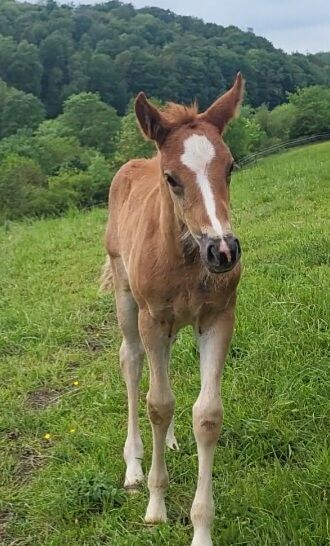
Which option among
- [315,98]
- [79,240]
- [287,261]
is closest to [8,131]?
[315,98]

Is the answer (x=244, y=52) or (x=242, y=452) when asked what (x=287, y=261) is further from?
(x=244, y=52)

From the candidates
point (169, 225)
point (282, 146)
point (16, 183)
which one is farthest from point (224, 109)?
point (282, 146)

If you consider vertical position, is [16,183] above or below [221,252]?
below

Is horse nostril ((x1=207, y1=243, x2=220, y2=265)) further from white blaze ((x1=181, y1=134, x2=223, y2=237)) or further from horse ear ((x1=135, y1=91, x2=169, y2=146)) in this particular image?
horse ear ((x1=135, y1=91, x2=169, y2=146))

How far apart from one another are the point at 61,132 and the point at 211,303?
4906 cm

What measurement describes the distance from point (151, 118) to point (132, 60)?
208 feet

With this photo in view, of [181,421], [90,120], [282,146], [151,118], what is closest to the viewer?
[151,118]

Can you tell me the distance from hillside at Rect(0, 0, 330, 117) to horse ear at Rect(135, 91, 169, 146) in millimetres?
49392

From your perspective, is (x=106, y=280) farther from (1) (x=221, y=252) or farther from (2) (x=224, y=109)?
(1) (x=221, y=252)

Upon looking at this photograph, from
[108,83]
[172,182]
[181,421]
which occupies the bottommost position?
[108,83]

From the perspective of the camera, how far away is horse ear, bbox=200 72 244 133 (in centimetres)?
299

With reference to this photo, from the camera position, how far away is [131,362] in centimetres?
402

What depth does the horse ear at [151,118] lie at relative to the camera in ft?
9.50

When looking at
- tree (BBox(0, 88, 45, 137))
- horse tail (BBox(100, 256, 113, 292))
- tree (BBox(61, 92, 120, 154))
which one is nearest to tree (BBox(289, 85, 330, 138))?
tree (BBox(61, 92, 120, 154))
